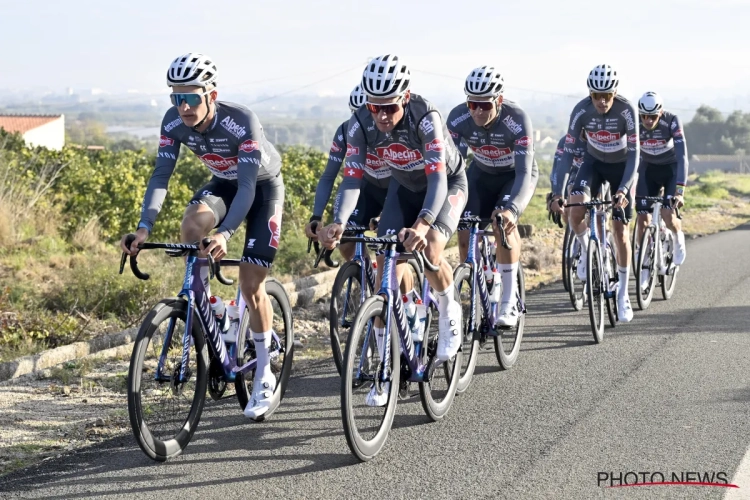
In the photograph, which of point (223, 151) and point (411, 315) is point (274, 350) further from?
point (223, 151)

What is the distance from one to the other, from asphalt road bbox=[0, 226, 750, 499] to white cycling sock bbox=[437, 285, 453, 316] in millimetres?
729

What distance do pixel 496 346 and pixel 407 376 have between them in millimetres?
1895

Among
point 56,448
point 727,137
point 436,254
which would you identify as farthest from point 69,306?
point 727,137

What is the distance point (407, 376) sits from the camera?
5953 mm

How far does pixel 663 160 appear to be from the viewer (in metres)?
11.8

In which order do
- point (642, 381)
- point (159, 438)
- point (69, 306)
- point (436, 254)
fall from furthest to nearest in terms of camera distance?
1. point (69, 306)
2. point (642, 381)
3. point (436, 254)
4. point (159, 438)

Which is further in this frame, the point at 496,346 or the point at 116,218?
the point at 116,218

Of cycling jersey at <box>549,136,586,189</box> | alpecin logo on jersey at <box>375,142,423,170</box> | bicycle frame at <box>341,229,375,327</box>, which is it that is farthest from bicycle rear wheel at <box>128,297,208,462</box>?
cycling jersey at <box>549,136,586,189</box>

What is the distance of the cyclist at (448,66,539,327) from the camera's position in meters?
7.55

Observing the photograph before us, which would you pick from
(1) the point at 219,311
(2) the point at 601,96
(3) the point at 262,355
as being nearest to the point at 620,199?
(2) the point at 601,96

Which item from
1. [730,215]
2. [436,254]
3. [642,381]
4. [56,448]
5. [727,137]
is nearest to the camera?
[56,448]

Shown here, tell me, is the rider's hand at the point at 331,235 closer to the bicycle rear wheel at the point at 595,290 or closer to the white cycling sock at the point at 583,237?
the bicycle rear wheel at the point at 595,290

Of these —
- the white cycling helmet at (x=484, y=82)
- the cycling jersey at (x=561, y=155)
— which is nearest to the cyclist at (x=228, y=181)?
the white cycling helmet at (x=484, y=82)

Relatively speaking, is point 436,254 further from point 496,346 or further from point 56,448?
point 56,448
